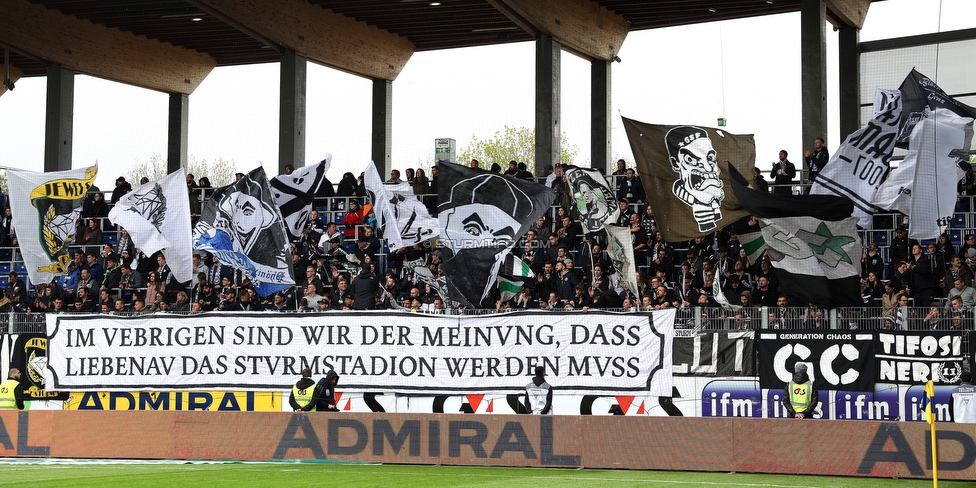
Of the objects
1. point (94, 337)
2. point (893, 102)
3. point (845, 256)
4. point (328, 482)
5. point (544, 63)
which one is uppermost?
point (544, 63)

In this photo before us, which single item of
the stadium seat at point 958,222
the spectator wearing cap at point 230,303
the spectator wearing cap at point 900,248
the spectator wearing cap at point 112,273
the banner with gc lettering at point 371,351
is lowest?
the banner with gc lettering at point 371,351

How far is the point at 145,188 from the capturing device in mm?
28453

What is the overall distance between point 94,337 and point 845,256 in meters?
15.9

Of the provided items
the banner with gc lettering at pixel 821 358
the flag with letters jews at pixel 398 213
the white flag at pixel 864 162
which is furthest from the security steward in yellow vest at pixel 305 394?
the white flag at pixel 864 162

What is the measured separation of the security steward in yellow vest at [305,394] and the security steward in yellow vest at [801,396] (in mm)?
8619

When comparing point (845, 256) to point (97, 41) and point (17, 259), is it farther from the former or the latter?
point (97, 41)

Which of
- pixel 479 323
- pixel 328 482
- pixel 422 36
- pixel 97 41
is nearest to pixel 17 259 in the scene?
pixel 97 41

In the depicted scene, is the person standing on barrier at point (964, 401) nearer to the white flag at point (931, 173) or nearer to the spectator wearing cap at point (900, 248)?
the white flag at point (931, 173)

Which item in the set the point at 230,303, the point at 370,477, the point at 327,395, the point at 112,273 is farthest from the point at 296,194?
the point at 370,477

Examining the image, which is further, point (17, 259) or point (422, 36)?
point (422, 36)

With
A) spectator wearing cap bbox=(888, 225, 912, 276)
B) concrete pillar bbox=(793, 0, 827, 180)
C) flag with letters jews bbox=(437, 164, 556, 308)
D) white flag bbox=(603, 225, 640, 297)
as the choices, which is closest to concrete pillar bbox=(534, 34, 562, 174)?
concrete pillar bbox=(793, 0, 827, 180)

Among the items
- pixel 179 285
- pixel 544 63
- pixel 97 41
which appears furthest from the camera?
pixel 97 41

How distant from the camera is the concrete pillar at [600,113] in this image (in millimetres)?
37875

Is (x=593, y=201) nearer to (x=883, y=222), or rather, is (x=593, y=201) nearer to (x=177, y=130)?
(x=883, y=222)
